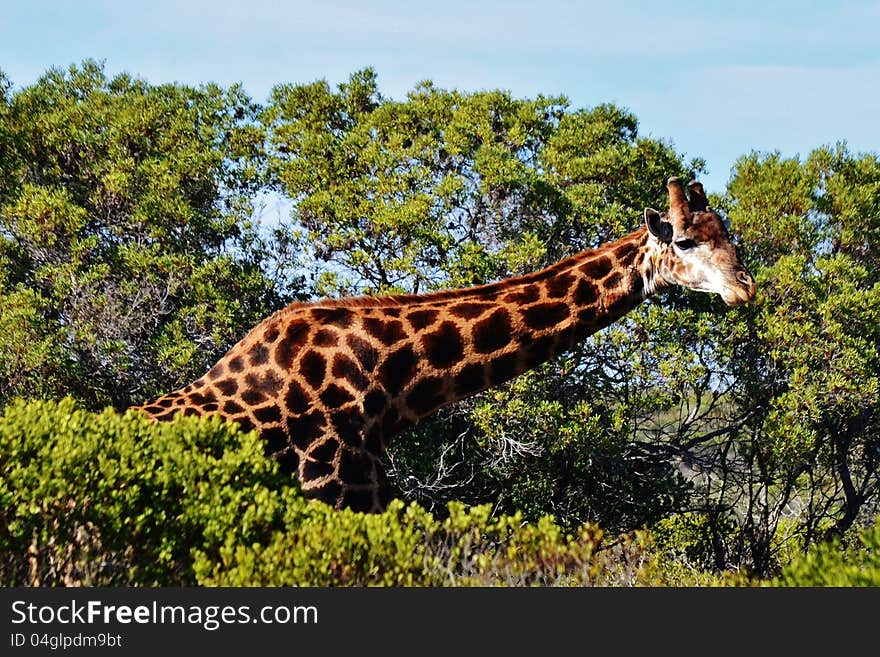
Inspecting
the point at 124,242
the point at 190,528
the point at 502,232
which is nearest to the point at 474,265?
the point at 502,232

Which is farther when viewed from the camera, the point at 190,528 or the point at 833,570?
the point at 190,528

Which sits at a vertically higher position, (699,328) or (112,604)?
(699,328)

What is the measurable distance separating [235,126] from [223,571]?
14.1 m

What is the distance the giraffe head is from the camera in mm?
10719

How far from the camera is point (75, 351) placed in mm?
17516

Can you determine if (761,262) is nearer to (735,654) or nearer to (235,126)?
(235,126)

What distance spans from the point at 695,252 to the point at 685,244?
13cm

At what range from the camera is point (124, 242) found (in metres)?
19.0

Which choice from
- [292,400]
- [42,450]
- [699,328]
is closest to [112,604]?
[42,450]

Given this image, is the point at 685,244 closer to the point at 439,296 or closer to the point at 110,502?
the point at 439,296

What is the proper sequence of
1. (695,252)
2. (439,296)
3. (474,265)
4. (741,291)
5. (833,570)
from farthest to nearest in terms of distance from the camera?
(474,265) → (439,296) → (695,252) → (741,291) → (833,570)

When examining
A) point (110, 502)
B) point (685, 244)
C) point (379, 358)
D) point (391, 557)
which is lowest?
point (391, 557)

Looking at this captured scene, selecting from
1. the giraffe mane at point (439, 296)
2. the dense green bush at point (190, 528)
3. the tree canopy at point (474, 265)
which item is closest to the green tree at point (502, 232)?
the tree canopy at point (474, 265)

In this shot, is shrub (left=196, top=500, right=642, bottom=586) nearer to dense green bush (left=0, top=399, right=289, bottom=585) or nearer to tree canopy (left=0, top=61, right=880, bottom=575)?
dense green bush (left=0, top=399, right=289, bottom=585)
